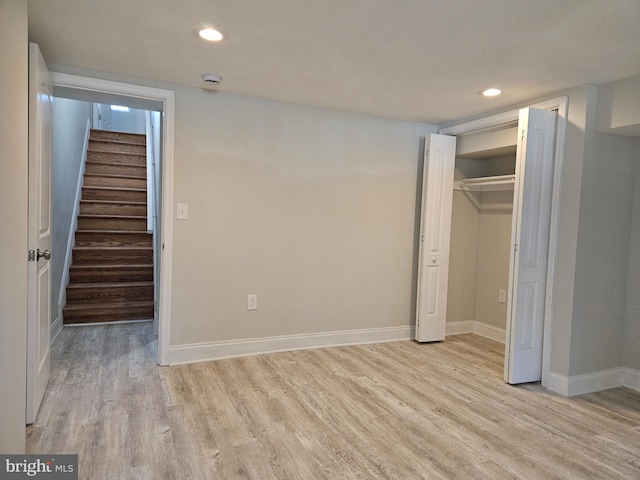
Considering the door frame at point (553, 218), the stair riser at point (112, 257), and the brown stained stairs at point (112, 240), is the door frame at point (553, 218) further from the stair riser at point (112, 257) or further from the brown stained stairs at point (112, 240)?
the stair riser at point (112, 257)

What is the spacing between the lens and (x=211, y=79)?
2.89m

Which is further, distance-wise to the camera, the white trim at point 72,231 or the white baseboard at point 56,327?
the white trim at point 72,231

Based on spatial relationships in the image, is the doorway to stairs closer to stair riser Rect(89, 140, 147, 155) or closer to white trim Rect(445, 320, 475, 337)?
stair riser Rect(89, 140, 147, 155)

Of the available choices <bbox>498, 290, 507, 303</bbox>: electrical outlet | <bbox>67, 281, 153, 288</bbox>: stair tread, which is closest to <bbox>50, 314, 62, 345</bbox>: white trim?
<bbox>67, 281, 153, 288</bbox>: stair tread

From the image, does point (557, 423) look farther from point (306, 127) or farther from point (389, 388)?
point (306, 127)

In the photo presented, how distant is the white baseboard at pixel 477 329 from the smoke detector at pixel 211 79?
318 centimetres

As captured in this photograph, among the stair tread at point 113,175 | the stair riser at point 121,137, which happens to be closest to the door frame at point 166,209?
the stair tread at point 113,175

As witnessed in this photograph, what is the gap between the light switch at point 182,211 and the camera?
315 cm

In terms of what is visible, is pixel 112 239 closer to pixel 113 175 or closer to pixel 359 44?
pixel 113 175

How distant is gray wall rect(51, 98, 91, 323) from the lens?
150 inches

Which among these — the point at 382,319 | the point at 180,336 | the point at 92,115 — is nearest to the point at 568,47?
the point at 382,319

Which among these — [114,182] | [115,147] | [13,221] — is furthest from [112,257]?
[13,221]

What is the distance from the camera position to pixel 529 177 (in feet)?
9.59

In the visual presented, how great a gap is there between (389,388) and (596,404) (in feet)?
4.45
